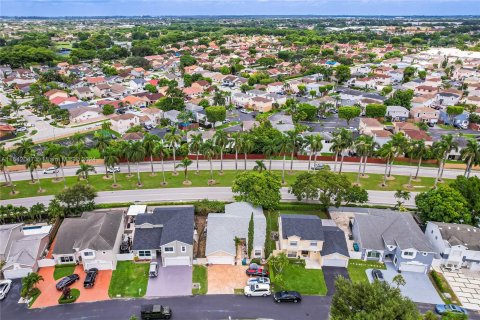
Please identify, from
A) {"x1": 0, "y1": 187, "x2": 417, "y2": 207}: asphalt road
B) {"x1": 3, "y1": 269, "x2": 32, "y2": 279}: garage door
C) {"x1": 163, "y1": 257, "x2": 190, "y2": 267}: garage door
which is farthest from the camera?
{"x1": 0, "y1": 187, "x2": 417, "y2": 207}: asphalt road

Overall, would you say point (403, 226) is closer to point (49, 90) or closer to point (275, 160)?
point (275, 160)

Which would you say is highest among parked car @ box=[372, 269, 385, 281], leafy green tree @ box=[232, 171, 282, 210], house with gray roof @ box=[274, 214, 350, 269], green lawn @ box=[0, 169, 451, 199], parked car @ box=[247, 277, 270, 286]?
leafy green tree @ box=[232, 171, 282, 210]

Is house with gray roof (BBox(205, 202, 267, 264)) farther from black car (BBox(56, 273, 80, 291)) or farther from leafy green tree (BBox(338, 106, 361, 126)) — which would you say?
leafy green tree (BBox(338, 106, 361, 126))

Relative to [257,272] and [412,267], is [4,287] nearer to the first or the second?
[257,272]

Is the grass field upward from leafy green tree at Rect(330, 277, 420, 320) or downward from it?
downward

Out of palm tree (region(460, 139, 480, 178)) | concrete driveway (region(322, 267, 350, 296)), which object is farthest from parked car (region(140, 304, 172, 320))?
palm tree (region(460, 139, 480, 178))

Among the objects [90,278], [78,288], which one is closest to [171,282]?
[90,278]

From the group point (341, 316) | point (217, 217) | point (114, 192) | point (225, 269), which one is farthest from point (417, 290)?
point (114, 192)
